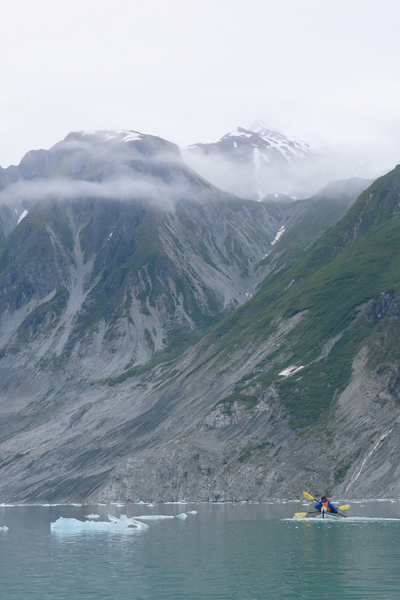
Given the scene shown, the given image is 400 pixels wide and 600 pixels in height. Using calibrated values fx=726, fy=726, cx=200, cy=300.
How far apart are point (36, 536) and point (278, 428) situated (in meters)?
90.0

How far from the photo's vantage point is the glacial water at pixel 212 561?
52.0 meters

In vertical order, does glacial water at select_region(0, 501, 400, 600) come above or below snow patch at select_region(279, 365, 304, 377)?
below

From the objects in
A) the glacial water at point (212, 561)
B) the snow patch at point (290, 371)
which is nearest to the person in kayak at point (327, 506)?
the glacial water at point (212, 561)

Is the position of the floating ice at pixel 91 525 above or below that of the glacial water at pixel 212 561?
below

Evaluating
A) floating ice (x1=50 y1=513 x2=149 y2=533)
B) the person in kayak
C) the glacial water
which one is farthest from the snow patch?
floating ice (x1=50 y1=513 x2=149 y2=533)

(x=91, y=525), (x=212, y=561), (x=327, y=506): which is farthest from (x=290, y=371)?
(x=212, y=561)

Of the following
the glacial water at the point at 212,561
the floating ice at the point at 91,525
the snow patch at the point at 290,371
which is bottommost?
the floating ice at the point at 91,525

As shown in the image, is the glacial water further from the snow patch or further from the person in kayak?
the snow patch

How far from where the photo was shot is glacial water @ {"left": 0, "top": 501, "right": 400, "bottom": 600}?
171 ft

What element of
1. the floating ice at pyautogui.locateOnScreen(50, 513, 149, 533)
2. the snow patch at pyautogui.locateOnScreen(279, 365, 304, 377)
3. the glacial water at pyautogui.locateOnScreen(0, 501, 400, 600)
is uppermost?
the snow patch at pyautogui.locateOnScreen(279, 365, 304, 377)

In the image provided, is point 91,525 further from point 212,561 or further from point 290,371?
point 290,371

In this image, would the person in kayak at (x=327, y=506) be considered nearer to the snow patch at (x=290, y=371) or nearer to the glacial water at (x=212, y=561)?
the glacial water at (x=212, y=561)

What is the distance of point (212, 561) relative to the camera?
2601 inches

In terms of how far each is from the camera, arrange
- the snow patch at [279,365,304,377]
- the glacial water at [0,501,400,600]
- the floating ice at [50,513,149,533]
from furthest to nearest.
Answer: the snow patch at [279,365,304,377] → the floating ice at [50,513,149,533] → the glacial water at [0,501,400,600]
